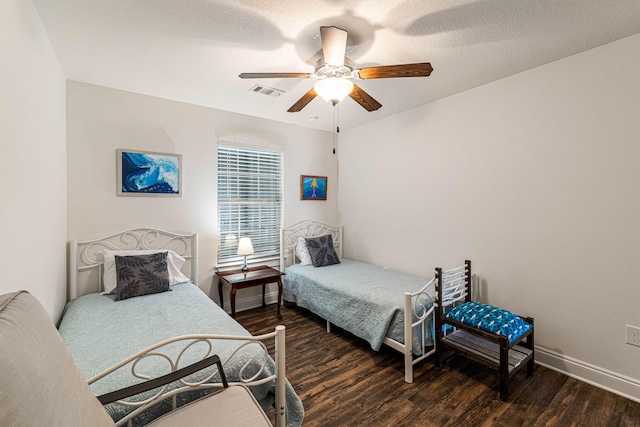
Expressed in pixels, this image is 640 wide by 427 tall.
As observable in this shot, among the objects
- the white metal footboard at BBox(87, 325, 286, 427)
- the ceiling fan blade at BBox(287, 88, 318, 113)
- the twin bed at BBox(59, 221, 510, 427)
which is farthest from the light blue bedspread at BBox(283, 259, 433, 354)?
the ceiling fan blade at BBox(287, 88, 318, 113)

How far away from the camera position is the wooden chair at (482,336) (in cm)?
201

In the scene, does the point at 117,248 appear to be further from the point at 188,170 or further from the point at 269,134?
the point at 269,134

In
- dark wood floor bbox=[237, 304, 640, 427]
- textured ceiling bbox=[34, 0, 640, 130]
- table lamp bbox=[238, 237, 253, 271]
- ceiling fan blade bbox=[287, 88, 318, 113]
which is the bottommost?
dark wood floor bbox=[237, 304, 640, 427]

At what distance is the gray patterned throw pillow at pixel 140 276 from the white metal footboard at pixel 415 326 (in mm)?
2115

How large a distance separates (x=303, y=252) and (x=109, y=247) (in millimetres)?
2149

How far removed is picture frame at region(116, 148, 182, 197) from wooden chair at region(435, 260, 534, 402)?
2.88 meters

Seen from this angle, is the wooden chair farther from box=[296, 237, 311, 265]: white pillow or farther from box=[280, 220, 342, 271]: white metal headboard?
box=[280, 220, 342, 271]: white metal headboard

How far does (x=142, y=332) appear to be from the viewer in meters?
1.83

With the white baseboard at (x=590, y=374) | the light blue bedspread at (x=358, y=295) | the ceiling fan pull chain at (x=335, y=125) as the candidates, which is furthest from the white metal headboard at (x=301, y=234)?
the white baseboard at (x=590, y=374)

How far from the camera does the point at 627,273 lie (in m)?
2.02

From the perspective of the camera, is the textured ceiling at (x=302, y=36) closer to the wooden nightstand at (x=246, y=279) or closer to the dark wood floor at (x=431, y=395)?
the wooden nightstand at (x=246, y=279)

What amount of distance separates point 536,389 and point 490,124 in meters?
2.26

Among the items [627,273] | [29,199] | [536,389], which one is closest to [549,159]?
[627,273]

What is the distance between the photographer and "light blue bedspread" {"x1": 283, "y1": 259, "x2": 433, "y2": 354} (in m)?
2.42
